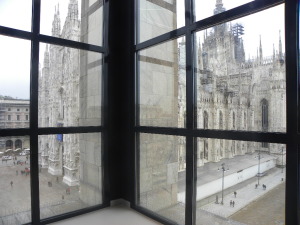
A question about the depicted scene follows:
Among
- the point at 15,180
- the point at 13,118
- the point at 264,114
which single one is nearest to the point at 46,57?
the point at 13,118

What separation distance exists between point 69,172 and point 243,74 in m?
2.04

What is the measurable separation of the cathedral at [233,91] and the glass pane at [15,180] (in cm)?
152

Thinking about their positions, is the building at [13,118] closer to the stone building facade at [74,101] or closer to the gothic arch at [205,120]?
the stone building facade at [74,101]

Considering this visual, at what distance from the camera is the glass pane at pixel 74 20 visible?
233 cm

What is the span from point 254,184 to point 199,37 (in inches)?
52.1

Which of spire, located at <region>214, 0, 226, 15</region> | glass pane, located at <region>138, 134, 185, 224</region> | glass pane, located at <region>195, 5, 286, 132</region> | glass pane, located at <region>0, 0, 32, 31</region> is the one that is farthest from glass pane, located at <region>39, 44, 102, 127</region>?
spire, located at <region>214, 0, 226, 15</region>

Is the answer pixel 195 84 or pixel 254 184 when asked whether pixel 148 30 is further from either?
pixel 254 184

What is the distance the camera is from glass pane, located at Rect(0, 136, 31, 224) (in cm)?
205

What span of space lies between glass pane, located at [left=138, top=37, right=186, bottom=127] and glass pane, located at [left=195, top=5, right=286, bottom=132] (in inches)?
9.6

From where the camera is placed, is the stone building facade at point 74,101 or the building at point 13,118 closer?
the building at point 13,118

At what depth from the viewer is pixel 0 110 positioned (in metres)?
2.03

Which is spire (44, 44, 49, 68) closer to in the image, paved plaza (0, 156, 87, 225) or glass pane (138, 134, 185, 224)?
paved plaza (0, 156, 87, 225)

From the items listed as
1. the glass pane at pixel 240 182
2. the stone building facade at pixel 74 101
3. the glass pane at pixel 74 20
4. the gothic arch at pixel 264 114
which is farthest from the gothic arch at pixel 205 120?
the glass pane at pixel 74 20

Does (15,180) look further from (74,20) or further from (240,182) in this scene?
(240,182)
